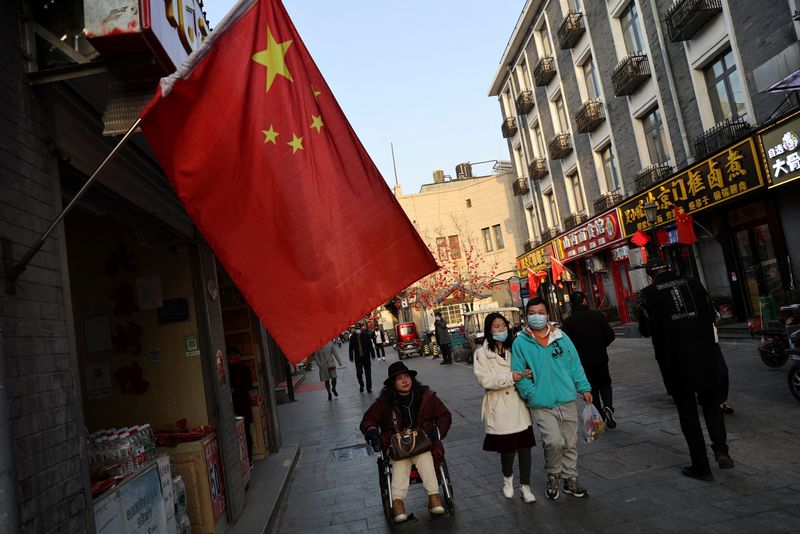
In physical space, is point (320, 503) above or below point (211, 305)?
below

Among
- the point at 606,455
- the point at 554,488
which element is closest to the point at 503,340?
the point at 554,488

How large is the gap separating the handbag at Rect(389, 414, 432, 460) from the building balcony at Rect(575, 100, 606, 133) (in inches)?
738

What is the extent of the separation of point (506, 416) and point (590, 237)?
19.1m

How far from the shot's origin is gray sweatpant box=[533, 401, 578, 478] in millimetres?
5207

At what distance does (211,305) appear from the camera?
20.0ft

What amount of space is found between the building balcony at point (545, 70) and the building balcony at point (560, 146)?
2754 mm

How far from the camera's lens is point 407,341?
29203 millimetres

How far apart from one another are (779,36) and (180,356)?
1322 centimetres

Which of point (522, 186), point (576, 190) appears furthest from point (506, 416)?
point (522, 186)

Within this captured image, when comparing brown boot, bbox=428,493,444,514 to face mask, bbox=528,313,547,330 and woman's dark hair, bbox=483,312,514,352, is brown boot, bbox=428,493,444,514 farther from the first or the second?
face mask, bbox=528,313,547,330

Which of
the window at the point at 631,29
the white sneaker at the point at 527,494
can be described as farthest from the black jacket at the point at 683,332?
the window at the point at 631,29

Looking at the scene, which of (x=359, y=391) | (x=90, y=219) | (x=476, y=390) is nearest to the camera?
(x=90, y=219)

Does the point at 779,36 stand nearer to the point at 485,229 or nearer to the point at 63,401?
the point at 63,401

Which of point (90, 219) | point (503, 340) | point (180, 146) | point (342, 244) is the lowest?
point (503, 340)
